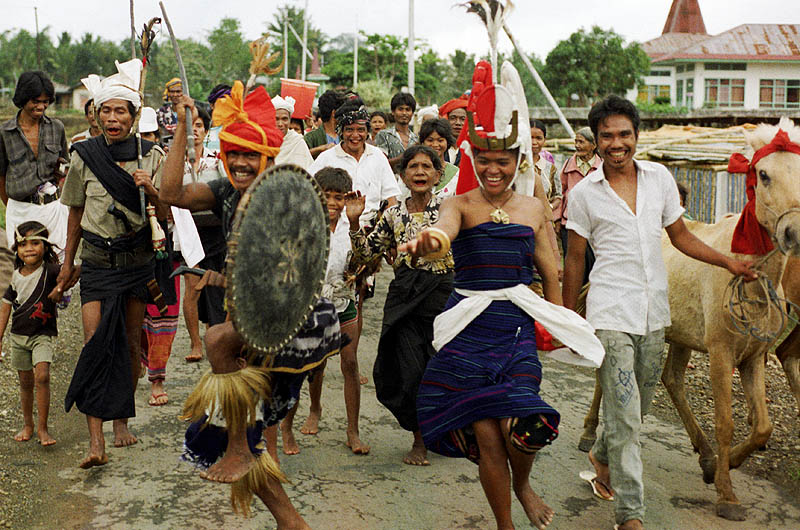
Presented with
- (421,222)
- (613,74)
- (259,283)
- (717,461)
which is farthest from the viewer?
(613,74)

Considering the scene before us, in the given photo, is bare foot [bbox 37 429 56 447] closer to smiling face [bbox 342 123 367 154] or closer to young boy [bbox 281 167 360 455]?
young boy [bbox 281 167 360 455]

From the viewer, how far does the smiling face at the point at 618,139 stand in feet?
16.5

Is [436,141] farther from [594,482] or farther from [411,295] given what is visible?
[594,482]

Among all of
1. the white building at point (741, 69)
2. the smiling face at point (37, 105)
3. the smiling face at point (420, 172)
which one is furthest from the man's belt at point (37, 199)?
the white building at point (741, 69)

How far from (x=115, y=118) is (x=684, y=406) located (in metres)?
4.41

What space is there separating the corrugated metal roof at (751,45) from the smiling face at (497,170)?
180 ft

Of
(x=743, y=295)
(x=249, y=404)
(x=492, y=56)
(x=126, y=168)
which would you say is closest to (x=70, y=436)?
(x=126, y=168)

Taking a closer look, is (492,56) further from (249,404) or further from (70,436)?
(70,436)

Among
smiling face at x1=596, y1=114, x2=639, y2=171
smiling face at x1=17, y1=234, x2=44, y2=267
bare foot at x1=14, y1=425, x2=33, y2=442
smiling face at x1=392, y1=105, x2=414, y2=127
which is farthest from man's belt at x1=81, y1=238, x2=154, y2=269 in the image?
smiling face at x1=392, y1=105, x2=414, y2=127

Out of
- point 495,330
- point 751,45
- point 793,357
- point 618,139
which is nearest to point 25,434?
point 495,330

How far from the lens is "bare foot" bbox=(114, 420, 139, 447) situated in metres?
6.16

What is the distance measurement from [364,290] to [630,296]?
262 cm

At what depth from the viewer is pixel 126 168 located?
20.0 feet

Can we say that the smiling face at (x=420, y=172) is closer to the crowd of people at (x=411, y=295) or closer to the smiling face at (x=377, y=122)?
the crowd of people at (x=411, y=295)
